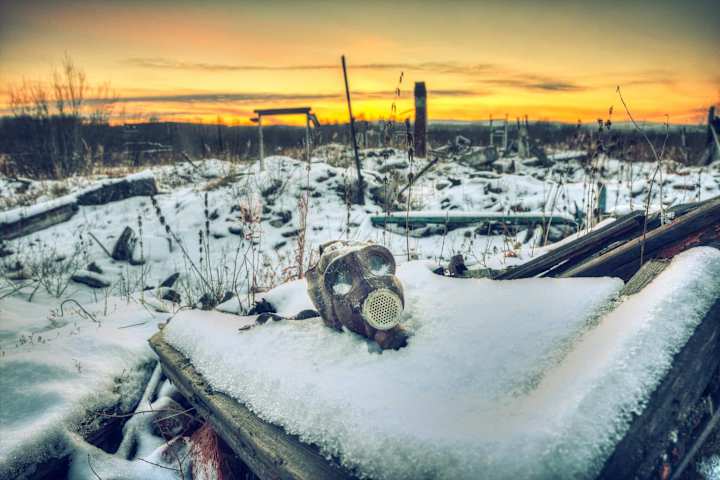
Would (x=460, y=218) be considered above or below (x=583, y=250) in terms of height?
below

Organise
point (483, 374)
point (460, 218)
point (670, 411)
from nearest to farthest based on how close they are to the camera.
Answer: point (670, 411)
point (483, 374)
point (460, 218)

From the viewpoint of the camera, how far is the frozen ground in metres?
2.23

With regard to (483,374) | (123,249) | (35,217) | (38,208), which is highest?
(483,374)

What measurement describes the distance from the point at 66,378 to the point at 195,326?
2.32ft

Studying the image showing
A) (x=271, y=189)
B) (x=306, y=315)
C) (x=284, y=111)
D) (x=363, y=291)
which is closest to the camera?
(x=363, y=291)

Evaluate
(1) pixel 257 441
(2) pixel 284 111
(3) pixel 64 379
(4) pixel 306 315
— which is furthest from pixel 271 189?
(1) pixel 257 441

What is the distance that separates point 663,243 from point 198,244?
5694mm

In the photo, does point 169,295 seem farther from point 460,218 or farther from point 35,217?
point 35,217

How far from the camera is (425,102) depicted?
10.8 meters

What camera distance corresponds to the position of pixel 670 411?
93 cm

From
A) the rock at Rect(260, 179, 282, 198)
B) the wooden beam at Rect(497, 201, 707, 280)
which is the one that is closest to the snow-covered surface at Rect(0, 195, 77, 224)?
the rock at Rect(260, 179, 282, 198)

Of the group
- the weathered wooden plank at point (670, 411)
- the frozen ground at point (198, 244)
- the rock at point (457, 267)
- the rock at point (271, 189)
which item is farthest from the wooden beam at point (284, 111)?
the weathered wooden plank at point (670, 411)

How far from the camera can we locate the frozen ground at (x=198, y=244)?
2230 millimetres

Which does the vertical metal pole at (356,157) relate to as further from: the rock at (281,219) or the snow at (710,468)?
the snow at (710,468)
